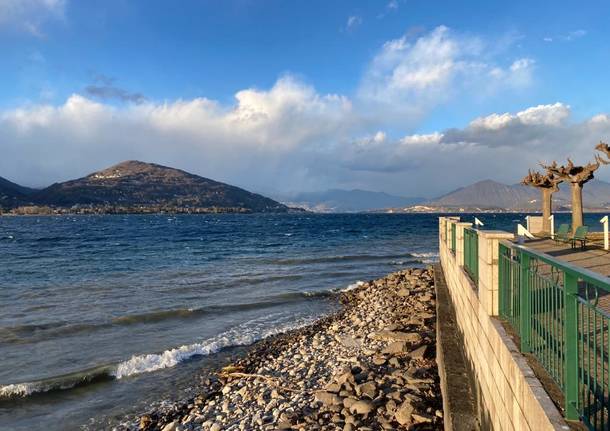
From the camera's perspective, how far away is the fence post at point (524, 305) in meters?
4.31

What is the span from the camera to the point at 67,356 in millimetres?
12297

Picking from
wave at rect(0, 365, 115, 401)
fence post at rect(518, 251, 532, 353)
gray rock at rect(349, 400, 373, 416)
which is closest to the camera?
fence post at rect(518, 251, 532, 353)

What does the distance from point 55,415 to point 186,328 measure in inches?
249

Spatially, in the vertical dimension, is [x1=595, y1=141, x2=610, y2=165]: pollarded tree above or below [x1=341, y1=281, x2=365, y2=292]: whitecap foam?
above

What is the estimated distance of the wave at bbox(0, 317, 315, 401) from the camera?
10.0 metres

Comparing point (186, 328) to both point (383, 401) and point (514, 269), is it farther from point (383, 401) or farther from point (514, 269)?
point (514, 269)

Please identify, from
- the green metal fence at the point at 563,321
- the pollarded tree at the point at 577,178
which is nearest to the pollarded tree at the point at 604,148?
the pollarded tree at the point at 577,178

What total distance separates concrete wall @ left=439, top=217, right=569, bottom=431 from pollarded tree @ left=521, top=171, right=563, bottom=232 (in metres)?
21.4

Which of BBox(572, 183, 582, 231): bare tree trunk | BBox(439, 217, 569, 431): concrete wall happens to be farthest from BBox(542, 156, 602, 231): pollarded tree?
BBox(439, 217, 569, 431): concrete wall

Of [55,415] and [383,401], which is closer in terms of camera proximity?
[383,401]

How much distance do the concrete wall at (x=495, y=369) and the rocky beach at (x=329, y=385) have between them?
4.53 ft

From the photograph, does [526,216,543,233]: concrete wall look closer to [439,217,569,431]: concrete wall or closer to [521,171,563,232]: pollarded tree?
[521,171,563,232]: pollarded tree

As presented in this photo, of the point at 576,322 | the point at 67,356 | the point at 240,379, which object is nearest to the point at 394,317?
the point at 240,379

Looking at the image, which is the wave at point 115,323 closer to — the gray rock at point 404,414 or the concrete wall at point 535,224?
the gray rock at point 404,414
